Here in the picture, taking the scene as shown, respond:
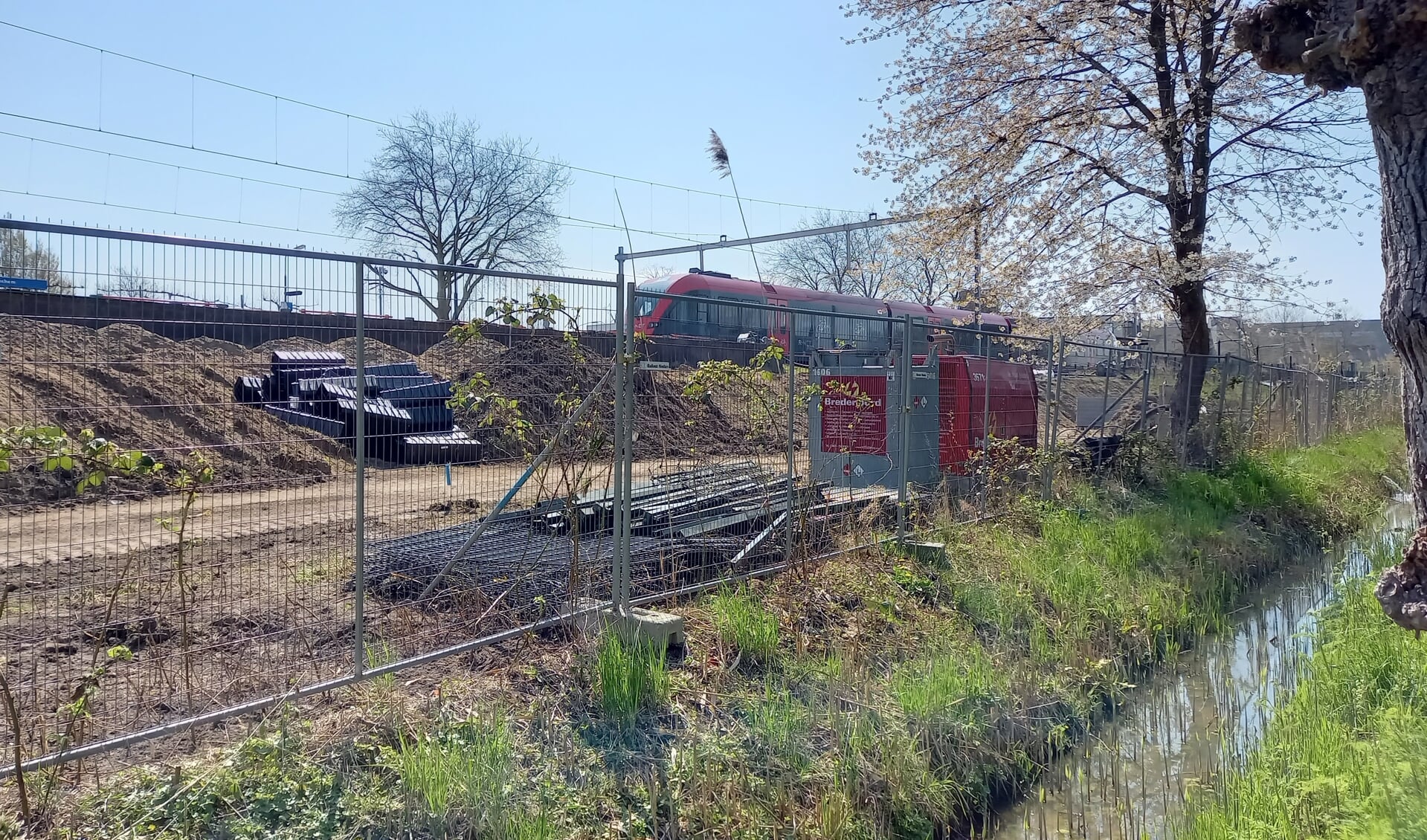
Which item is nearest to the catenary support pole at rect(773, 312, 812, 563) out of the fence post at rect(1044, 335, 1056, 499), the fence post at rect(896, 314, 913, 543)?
the fence post at rect(896, 314, 913, 543)

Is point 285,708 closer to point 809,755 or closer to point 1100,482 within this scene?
point 809,755

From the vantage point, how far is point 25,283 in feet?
11.7

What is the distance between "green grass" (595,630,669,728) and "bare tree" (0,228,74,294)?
120 inches

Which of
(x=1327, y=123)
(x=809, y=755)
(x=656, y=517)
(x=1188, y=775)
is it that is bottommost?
(x=1188, y=775)

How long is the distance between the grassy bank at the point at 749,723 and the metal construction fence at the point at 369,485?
0.95ft

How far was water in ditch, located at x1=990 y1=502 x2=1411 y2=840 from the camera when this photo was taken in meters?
5.14

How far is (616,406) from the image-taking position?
5.64m

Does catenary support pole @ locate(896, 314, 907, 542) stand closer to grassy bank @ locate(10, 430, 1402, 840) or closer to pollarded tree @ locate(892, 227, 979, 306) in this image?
grassy bank @ locate(10, 430, 1402, 840)

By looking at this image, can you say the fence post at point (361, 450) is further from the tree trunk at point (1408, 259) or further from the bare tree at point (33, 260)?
the tree trunk at point (1408, 259)

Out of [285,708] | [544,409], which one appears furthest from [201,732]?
[544,409]

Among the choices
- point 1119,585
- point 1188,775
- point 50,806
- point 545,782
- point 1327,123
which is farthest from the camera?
point 1327,123

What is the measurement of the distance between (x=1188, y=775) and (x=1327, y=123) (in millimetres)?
11184

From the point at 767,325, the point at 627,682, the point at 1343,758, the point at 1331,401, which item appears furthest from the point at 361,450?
the point at 1331,401

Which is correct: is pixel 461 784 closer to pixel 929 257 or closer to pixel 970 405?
pixel 970 405
